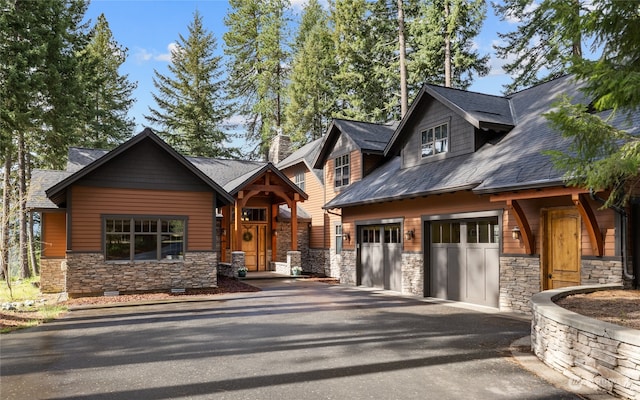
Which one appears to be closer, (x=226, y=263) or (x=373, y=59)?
(x=226, y=263)

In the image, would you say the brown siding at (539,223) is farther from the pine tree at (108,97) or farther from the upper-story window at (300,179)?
the pine tree at (108,97)

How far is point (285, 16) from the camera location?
3850 centimetres

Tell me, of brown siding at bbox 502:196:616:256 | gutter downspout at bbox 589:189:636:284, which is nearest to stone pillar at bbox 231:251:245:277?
brown siding at bbox 502:196:616:256

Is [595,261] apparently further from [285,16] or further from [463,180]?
[285,16]

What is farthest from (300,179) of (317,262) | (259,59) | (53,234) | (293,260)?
(259,59)

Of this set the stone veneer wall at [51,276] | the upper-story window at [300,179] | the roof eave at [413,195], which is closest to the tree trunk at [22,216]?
the stone veneer wall at [51,276]

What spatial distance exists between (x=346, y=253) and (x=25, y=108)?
14538mm

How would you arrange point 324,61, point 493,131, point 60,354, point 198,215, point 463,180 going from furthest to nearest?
1. point 324,61
2. point 198,215
3. point 493,131
4. point 463,180
5. point 60,354

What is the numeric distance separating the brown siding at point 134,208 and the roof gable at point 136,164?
341 millimetres

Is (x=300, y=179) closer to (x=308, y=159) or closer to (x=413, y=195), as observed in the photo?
(x=308, y=159)

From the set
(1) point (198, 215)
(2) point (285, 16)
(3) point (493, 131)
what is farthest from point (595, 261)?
(2) point (285, 16)

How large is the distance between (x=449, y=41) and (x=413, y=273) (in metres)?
16.9

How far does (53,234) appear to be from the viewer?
1723 cm

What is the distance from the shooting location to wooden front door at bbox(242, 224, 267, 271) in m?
22.7
